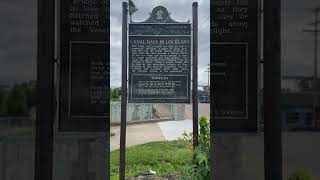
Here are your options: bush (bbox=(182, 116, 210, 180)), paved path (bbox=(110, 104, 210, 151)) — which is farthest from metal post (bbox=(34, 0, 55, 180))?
paved path (bbox=(110, 104, 210, 151))

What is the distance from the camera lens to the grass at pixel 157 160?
32.7 feet

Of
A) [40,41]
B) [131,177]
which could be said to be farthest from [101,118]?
[131,177]

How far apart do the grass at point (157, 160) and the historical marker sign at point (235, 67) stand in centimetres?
406

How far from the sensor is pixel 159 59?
24.9 feet

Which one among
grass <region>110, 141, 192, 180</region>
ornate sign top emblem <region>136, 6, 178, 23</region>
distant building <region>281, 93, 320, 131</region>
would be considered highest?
ornate sign top emblem <region>136, 6, 178, 23</region>

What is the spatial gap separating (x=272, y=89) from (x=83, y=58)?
213 cm

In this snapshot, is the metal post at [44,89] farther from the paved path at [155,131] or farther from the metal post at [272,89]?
the paved path at [155,131]

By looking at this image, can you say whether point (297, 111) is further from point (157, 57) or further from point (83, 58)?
point (157, 57)

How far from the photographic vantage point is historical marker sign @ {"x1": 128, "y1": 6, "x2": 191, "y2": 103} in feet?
25.0

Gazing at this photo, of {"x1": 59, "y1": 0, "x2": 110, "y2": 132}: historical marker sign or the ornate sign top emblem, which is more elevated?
the ornate sign top emblem

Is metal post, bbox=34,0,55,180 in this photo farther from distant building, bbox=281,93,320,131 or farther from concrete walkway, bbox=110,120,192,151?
concrete walkway, bbox=110,120,192,151

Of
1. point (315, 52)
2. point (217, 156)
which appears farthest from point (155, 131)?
point (315, 52)

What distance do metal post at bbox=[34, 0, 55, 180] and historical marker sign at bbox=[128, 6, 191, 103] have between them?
13.4ft

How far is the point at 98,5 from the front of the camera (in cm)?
504
